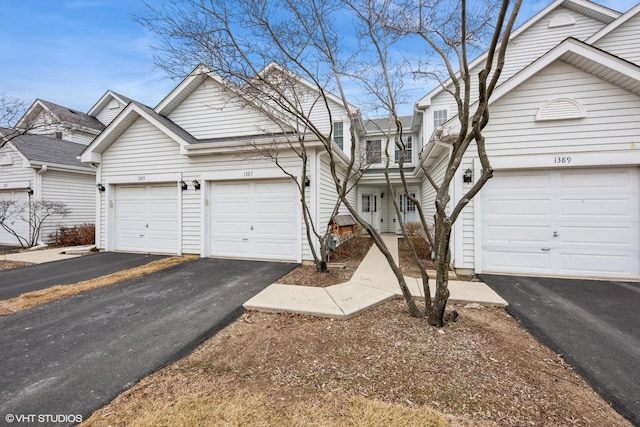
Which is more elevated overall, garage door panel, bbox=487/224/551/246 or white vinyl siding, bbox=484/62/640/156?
white vinyl siding, bbox=484/62/640/156

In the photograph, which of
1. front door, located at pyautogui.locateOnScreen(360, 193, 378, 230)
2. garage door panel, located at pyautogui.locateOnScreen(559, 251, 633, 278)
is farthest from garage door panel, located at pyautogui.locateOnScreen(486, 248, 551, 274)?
front door, located at pyautogui.locateOnScreen(360, 193, 378, 230)

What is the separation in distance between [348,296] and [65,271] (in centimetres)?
737

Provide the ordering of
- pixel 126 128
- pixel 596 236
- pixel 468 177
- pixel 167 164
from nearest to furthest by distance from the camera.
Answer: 1. pixel 596 236
2. pixel 468 177
3. pixel 167 164
4. pixel 126 128

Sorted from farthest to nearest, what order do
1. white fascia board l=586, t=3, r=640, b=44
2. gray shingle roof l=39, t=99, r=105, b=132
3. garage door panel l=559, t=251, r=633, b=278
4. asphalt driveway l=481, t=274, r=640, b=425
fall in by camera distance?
gray shingle roof l=39, t=99, r=105, b=132, white fascia board l=586, t=3, r=640, b=44, garage door panel l=559, t=251, r=633, b=278, asphalt driveway l=481, t=274, r=640, b=425

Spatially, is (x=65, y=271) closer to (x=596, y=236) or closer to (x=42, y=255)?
(x=42, y=255)

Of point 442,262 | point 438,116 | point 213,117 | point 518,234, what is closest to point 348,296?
point 442,262

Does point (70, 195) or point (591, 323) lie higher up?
point (70, 195)

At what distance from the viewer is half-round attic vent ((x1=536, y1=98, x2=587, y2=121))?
17.9 feet

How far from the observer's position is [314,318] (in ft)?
12.4

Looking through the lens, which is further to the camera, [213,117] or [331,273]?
[213,117]

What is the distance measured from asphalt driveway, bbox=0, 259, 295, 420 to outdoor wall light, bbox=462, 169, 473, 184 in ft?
16.4

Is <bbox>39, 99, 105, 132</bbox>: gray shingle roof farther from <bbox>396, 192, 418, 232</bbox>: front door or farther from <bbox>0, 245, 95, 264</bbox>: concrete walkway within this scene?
<bbox>396, 192, 418, 232</bbox>: front door

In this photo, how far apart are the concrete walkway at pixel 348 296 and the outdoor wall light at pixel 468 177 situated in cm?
231

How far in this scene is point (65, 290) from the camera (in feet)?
16.4
